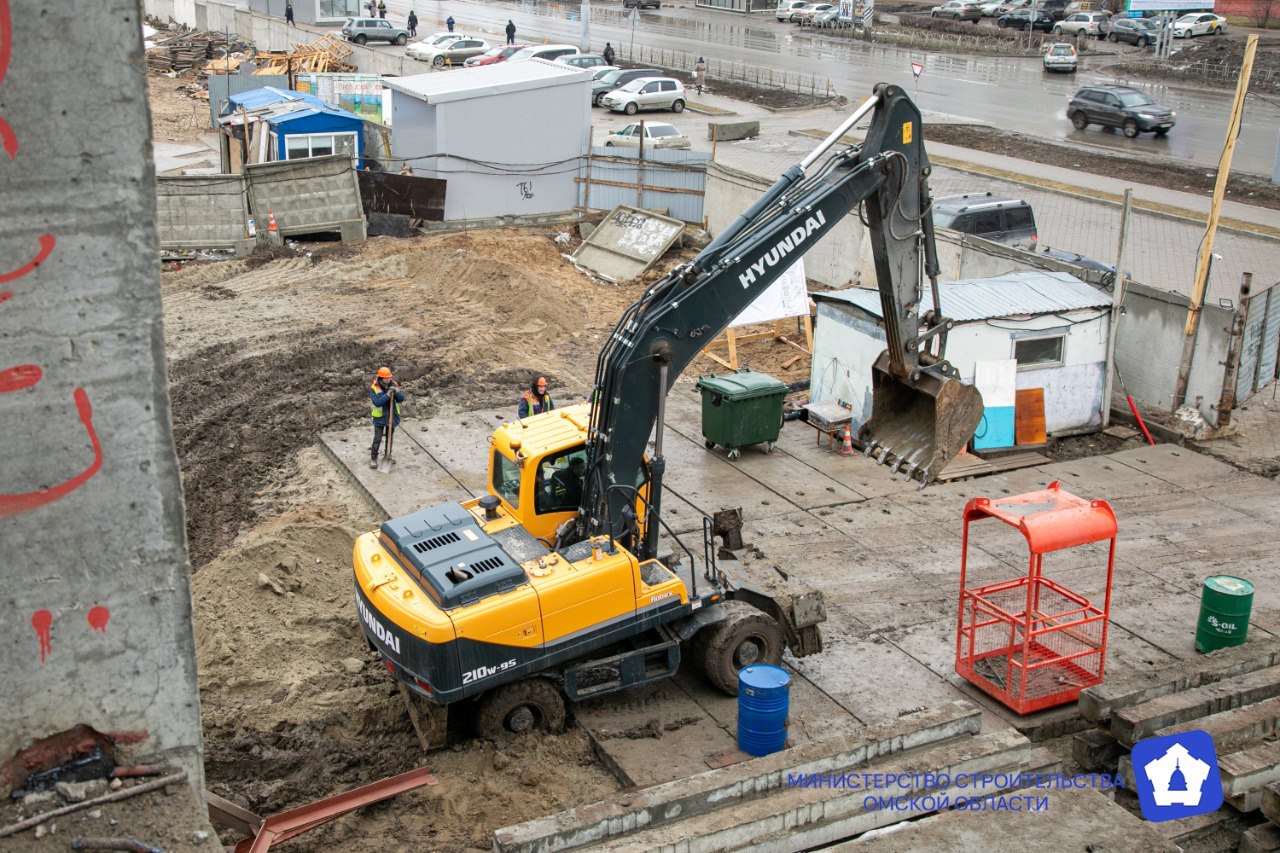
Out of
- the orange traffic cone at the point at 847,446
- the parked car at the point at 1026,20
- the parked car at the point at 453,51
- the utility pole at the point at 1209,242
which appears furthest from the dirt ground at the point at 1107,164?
the parked car at the point at 1026,20

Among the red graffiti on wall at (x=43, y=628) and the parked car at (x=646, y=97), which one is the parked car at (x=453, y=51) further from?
the red graffiti on wall at (x=43, y=628)

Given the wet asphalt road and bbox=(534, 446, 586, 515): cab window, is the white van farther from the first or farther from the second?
bbox=(534, 446, 586, 515): cab window

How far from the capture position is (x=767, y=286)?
457 inches

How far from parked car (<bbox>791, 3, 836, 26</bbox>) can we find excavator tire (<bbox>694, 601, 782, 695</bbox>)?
194ft

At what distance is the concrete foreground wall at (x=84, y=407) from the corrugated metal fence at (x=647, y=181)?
23104 mm

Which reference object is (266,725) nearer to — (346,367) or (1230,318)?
(346,367)

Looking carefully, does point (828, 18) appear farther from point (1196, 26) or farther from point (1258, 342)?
point (1258, 342)

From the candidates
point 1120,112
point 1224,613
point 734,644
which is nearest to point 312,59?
point 1120,112

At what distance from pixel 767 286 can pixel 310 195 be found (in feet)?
59.0

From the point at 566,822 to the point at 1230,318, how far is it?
1390cm

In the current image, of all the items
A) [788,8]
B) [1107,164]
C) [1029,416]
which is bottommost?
[1029,416]

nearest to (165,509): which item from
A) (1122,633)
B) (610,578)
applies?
(610,578)

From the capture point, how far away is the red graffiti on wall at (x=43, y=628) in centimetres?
616

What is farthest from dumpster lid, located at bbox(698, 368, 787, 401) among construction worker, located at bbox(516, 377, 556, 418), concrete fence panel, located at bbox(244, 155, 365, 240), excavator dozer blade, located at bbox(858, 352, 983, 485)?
concrete fence panel, located at bbox(244, 155, 365, 240)
